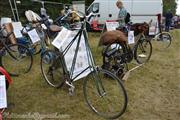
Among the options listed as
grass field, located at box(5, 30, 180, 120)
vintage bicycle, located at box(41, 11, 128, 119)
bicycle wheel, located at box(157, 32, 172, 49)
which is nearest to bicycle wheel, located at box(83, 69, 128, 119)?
vintage bicycle, located at box(41, 11, 128, 119)

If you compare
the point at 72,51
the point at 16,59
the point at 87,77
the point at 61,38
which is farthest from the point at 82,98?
the point at 16,59

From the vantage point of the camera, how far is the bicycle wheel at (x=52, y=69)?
200 inches

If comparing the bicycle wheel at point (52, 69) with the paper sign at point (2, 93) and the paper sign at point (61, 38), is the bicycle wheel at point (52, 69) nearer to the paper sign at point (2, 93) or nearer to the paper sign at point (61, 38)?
the paper sign at point (61, 38)

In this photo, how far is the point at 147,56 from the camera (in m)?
7.85

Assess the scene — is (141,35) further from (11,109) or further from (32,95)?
(11,109)

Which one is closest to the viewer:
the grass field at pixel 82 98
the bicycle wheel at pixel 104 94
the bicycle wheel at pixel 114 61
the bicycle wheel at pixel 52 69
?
the bicycle wheel at pixel 104 94

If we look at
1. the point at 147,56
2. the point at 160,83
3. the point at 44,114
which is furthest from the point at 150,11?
the point at 44,114

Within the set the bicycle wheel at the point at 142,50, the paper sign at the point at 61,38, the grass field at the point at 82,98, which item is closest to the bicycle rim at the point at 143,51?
the bicycle wheel at the point at 142,50

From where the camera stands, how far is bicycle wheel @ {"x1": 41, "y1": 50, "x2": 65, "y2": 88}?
509 centimetres

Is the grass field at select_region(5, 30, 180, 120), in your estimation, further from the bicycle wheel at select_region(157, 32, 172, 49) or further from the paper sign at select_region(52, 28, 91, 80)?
the bicycle wheel at select_region(157, 32, 172, 49)

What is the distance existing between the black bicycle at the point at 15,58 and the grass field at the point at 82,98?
20 centimetres

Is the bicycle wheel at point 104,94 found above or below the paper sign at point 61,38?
below

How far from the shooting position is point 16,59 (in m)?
6.19

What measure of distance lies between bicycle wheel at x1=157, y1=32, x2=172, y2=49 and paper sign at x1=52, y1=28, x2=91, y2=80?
6.33 m
